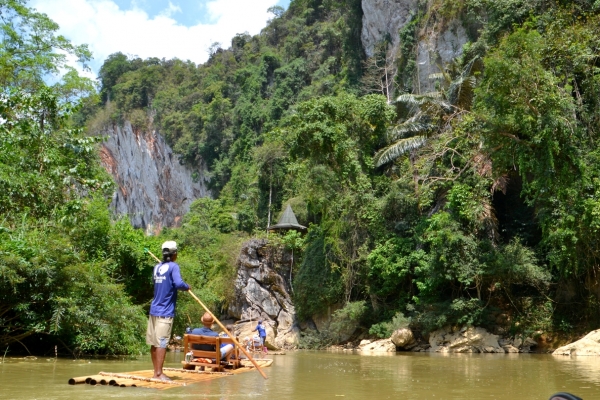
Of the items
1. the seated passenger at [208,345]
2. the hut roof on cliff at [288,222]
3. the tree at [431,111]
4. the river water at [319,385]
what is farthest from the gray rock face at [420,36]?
the seated passenger at [208,345]

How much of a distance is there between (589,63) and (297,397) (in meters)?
16.5

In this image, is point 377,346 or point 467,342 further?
point 377,346

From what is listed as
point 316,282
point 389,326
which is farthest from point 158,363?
point 316,282

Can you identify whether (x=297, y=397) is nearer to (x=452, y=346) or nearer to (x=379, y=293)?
(x=452, y=346)

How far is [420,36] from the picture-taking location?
102 ft

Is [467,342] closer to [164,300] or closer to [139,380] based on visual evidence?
[164,300]

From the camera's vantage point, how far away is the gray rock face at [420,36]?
2873 centimetres

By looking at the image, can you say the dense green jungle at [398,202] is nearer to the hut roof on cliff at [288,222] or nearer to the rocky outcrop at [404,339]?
the rocky outcrop at [404,339]

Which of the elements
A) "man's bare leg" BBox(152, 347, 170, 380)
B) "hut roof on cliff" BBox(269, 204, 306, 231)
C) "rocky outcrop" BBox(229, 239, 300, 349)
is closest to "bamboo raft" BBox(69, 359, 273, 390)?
"man's bare leg" BBox(152, 347, 170, 380)

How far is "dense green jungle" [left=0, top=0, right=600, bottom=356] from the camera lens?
10.8 m

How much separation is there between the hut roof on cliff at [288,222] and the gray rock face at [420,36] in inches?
355

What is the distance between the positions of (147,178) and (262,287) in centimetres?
3519

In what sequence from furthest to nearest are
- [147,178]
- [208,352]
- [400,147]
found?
[147,178] → [400,147] → [208,352]

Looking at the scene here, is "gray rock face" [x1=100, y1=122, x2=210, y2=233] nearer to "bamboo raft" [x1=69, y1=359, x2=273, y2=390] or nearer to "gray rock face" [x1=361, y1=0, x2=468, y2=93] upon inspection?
"gray rock face" [x1=361, y1=0, x2=468, y2=93]
